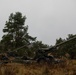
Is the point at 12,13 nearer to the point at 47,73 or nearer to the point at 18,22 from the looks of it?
the point at 18,22

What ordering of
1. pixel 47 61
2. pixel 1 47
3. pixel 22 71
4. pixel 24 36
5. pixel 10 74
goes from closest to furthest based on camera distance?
pixel 10 74
pixel 22 71
pixel 47 61
pixel 1 47
pixel 24 36

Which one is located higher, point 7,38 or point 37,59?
point 7,38

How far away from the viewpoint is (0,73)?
41.3 ft

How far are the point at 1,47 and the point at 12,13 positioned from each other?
27.8ft

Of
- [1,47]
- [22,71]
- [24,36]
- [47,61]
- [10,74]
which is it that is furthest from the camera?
[24,36]

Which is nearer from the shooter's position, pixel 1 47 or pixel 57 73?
pixel 57 73

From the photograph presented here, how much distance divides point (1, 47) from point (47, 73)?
122ft

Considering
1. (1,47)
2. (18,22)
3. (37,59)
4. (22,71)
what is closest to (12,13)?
(18,22)

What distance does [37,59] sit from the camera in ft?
62.7

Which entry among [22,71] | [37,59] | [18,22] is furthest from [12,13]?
[22,71]

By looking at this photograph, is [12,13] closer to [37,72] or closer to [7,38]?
[7,38]

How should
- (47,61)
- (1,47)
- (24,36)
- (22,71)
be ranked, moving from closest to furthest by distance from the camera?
(22,71)
(47,61)
(1,47)
(24,36)

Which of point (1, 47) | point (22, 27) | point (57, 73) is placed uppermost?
point (22, 27)

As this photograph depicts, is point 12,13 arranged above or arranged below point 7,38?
above
